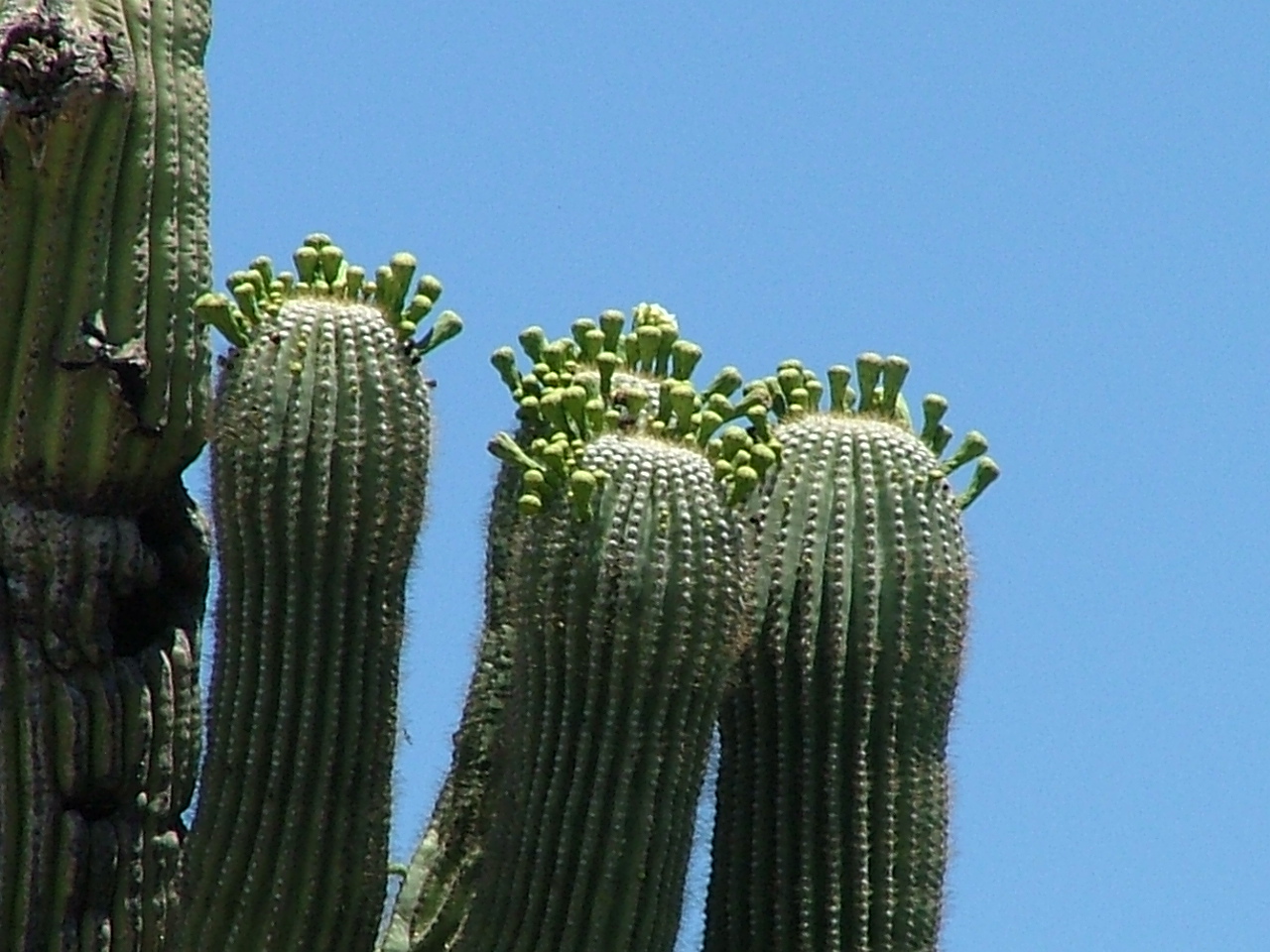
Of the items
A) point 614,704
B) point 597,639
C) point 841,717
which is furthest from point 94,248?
point 841,717

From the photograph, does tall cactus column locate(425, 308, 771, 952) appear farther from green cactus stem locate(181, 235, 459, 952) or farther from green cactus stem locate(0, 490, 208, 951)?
green cactus stem locate(0, 490, 208, 951)

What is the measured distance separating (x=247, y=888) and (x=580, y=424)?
4.11 ft

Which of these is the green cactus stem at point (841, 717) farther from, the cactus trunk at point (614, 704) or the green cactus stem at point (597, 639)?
the cactus trunk at point (614, 704)

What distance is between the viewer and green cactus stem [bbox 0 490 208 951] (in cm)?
702

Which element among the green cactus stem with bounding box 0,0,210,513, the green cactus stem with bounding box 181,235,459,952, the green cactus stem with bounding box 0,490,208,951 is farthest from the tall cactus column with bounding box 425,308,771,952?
A: the green cactus stem with bounding box 0,0,210,513

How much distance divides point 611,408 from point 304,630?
0.84m

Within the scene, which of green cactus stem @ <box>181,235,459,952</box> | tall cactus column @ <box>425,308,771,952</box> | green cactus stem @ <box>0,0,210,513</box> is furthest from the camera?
green cactus stem @ <box>0,0,210,513</box>

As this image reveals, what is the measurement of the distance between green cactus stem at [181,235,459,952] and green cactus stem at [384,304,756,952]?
0.89 ft

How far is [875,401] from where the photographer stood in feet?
24.6

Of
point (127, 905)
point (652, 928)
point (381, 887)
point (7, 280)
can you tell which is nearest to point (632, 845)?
point (652, 928)

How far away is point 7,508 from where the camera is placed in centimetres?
712

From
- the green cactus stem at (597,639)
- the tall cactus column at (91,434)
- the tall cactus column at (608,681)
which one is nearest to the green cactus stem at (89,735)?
the tall cactus column at (91,434)

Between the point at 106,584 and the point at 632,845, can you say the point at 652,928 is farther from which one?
the point at 106,584

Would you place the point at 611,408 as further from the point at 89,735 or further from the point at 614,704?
the point at 89,735
